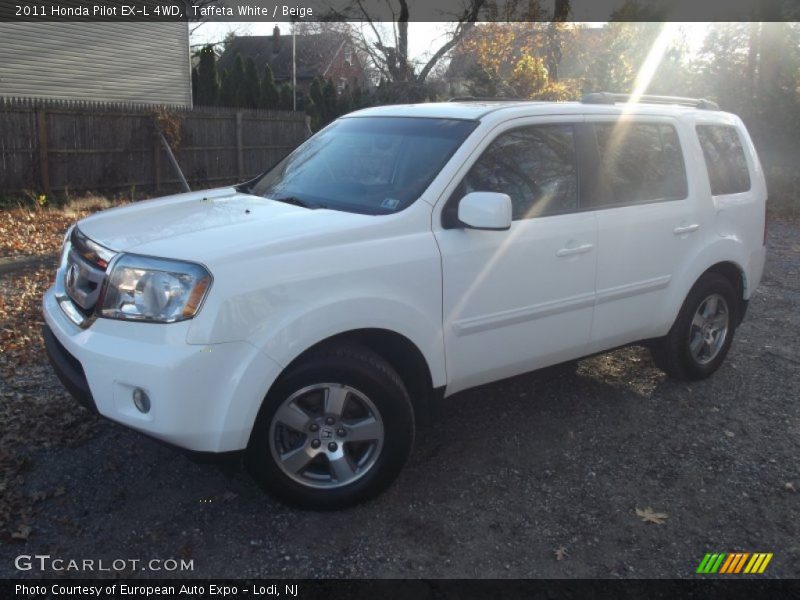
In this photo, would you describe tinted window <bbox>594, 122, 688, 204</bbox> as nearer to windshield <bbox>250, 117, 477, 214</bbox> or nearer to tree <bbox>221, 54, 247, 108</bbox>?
windshield <bbox>250, 117, 477, 214</bbox>

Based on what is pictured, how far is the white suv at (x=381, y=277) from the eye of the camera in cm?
313

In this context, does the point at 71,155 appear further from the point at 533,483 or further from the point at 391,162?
the point at 533,483

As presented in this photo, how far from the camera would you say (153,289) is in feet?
10.4

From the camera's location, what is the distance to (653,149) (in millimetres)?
4918

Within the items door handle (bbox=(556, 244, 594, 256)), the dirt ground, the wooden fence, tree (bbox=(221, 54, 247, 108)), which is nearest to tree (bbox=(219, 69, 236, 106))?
tree (bbox=(221, 54, 247, 108))

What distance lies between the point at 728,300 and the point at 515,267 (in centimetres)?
236

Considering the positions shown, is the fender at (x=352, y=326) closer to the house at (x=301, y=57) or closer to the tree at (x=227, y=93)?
the tree at (x=227, y=93)

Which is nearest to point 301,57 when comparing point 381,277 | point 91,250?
point 91,250

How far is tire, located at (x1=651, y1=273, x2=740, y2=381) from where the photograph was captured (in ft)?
17.2

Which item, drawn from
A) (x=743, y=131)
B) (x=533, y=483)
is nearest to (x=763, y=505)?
(x=533, y=483)

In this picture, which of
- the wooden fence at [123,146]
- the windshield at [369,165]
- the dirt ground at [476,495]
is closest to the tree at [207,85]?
the wooden fence at [123,146]

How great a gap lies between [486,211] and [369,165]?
37.9 inches

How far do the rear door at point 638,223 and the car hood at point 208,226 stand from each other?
165 centimetres

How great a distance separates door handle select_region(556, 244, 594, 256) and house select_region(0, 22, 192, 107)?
18.4 meters
